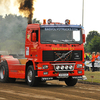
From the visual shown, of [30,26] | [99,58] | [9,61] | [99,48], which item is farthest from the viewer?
[99,48]

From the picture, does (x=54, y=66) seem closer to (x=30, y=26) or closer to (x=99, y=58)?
(x=30, y=26)

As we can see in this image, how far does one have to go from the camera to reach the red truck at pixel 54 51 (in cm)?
1477

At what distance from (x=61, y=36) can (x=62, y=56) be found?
0.98m

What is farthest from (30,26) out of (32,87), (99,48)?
(99,48)

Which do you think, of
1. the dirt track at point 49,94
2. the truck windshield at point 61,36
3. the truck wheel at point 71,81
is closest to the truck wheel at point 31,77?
the dirt track at point 49,94

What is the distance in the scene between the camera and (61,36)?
49.7ft

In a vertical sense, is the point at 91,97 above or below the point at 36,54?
below

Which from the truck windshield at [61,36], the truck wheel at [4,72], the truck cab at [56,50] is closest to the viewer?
the truck cab at [56,50]

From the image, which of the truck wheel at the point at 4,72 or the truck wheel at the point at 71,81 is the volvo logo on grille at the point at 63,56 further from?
the truck wheel at the point at 4,72

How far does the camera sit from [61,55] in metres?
15.0

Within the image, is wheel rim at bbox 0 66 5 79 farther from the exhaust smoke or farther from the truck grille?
the exhaust smoke

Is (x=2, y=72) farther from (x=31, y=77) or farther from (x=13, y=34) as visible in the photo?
(x=13, y=34)

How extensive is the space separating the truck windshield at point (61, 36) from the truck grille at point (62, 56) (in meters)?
0.49

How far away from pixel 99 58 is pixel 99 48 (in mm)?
74894
